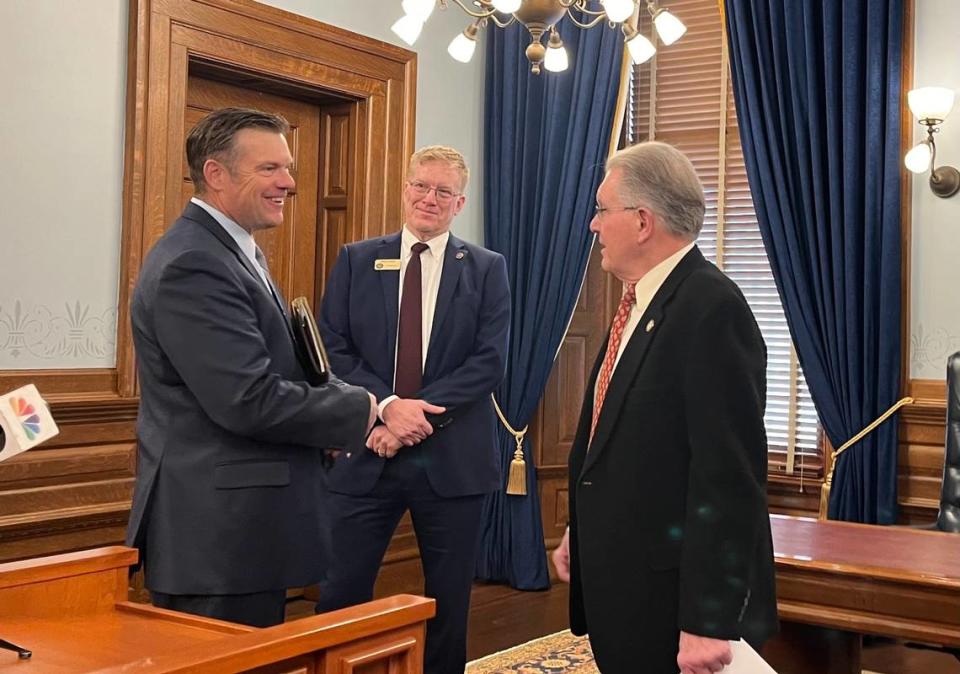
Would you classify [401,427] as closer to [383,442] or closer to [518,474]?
[383,442]

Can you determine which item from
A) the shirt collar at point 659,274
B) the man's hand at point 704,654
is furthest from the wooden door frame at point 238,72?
the man's hand at point 704,654

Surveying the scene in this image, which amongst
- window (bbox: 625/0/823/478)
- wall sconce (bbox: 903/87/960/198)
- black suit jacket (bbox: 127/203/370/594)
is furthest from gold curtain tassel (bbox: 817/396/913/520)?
black suit jacket (bbox: 127/203/370/594)

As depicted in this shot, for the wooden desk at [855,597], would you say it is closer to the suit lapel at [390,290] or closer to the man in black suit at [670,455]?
the man in black suit at [670,455]

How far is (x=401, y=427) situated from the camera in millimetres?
3178

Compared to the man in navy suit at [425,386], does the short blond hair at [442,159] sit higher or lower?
higher

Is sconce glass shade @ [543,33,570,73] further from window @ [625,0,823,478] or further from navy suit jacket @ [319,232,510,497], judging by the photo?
window @ [625,0,823,478]

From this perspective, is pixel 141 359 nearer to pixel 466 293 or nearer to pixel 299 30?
pixel 466 293

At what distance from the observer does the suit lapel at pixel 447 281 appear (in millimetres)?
3416

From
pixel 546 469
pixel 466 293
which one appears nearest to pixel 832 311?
Result: pixel 546 469

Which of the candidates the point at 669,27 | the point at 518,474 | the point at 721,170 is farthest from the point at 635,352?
the point at 721,170

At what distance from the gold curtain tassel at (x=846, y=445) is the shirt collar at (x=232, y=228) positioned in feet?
9.92

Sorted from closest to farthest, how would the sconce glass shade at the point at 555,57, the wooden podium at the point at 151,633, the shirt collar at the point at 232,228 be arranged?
the wooden podium at the point at 151,633 < the shirt collar at the point at 232,228 < the sconce glass shade at the point at 555,57

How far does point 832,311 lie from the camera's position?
15.7 feet

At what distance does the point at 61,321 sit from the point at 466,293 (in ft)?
4.55
